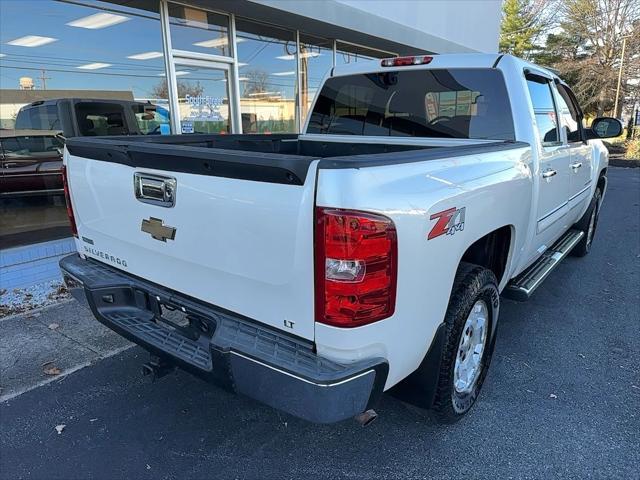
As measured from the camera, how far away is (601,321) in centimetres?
417

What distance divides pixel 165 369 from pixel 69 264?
935mm

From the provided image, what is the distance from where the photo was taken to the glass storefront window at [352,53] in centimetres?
989

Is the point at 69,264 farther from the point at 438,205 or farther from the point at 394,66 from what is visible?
the point at 394,66

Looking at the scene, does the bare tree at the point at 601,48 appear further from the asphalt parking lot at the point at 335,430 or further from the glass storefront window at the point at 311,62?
the asphalt parking lot at the point at 335,430

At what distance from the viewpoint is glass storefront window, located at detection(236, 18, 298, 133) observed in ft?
26.2

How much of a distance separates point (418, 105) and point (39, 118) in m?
4.29

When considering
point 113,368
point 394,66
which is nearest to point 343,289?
point 113,368

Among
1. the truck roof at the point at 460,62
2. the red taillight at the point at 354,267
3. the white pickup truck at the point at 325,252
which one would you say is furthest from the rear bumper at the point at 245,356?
the truck roof at the point at 460,62

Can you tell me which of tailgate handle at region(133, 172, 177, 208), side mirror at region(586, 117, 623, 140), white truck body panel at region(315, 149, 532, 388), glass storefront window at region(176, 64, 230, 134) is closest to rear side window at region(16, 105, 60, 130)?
glass storefront window at region(176, 64, 230, 134)

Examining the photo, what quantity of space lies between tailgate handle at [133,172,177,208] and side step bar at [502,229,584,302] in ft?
8.13

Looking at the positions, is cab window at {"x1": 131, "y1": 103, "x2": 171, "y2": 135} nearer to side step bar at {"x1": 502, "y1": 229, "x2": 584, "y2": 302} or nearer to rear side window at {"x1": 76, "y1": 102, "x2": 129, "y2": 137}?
rear side window at {"x1": 76, "y1": 102, "x2": 129, "y2": 137}

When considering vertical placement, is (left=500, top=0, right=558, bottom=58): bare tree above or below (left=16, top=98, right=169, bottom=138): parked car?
above

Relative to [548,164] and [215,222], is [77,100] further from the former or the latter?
[548,164]

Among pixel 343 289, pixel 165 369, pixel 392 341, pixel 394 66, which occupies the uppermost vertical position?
pixel 394 66
